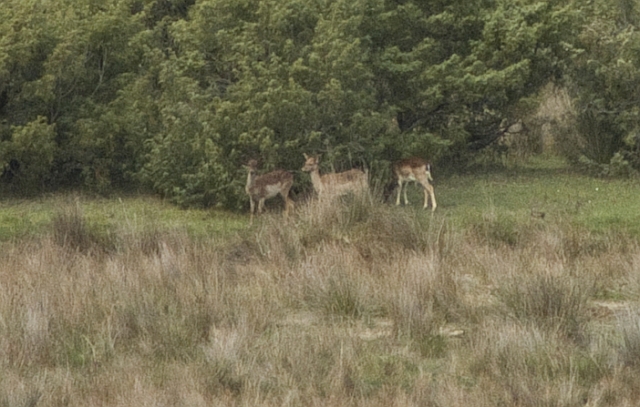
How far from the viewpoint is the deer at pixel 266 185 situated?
1902 cm

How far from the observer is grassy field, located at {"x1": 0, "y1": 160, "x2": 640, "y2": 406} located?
9977mm

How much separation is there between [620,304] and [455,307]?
1732 millimetres

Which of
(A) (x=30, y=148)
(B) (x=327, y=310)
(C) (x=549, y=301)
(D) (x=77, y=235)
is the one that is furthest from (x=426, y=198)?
(C) (x=549, y=301)

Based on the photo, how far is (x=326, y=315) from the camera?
12414 millimetres

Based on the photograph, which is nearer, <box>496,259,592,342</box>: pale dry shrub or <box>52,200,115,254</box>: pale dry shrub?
<box>496,259,592,342</box>: pale dry shrub

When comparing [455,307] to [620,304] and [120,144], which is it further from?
[120,144]

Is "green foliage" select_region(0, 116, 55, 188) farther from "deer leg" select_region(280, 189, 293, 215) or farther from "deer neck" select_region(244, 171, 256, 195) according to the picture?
"deer leg" select_region(280, 189, 293, 215)

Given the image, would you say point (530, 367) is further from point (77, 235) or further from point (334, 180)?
point (334, 180)

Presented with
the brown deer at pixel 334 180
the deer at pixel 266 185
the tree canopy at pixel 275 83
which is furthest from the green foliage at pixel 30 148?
the brown deer at pixel 334 180

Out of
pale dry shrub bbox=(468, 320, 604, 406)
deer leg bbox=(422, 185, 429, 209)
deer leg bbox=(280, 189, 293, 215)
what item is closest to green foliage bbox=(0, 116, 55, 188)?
deer leg bbox=(280, 189, 293, 215)

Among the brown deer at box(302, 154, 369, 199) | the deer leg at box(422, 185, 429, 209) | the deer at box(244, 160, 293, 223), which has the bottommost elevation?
the deer leg at box(422, 185, 429, 209)

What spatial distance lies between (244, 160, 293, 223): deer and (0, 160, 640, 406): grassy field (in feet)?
4.74

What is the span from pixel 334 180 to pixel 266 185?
1.03 meters

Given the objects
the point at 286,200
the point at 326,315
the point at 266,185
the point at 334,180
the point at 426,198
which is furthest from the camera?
the point at 426,198
